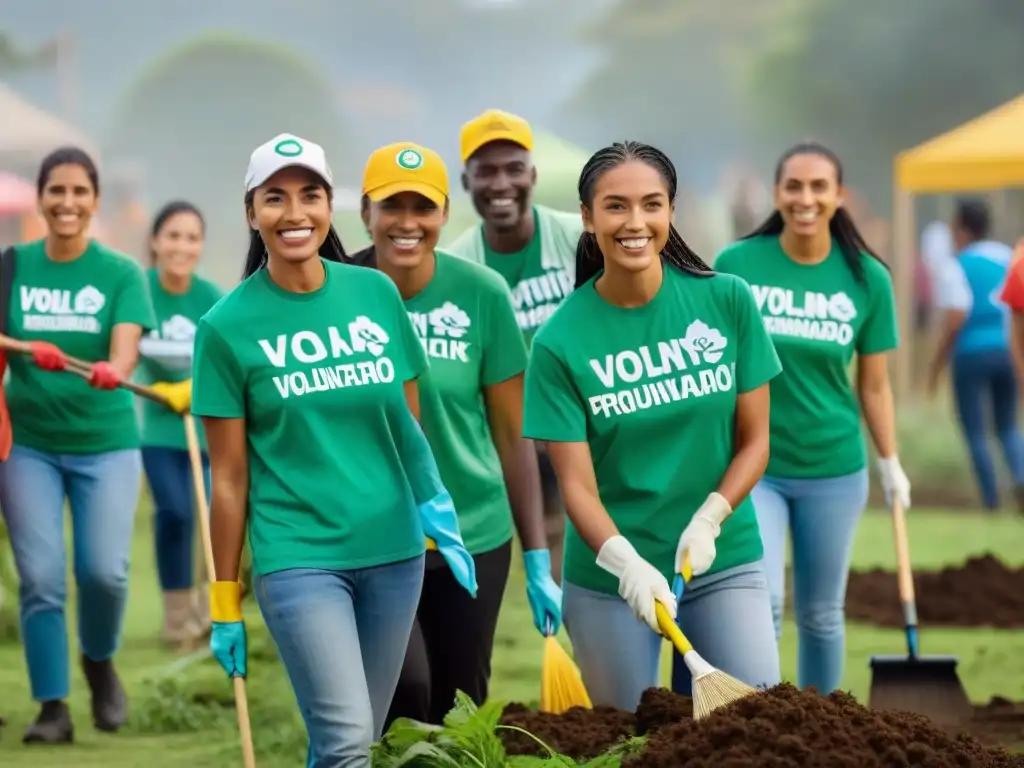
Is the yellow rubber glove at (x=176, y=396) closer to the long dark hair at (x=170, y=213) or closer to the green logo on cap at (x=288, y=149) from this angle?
the long dark hair at (x=170, y=213)

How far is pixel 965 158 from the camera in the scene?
52.9 feet

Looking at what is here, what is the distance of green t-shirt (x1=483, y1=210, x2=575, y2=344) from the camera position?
717 cm

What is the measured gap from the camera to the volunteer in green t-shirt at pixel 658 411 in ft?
17.2

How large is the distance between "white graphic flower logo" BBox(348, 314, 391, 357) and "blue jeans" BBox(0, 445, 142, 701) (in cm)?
289

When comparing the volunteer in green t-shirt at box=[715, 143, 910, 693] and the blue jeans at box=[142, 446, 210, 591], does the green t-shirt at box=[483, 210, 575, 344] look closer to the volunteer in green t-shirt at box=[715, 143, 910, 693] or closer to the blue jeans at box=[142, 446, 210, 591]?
the volunteer in green t-shirt at box=[715, 143, 910, 693]

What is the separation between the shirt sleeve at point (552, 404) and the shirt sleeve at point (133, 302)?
9.16 ft

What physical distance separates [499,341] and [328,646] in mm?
1442

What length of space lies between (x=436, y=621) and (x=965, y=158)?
35.8 ft

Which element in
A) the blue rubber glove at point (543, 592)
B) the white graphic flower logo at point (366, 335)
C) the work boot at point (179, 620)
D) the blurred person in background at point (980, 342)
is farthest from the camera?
the blurred person in background at point (980, 342)

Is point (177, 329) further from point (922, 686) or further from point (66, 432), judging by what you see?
point (922, 686)

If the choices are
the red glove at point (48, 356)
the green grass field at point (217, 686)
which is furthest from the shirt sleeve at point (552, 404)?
the red glove at point (48, 356)

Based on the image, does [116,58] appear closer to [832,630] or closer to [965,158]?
[965,158]

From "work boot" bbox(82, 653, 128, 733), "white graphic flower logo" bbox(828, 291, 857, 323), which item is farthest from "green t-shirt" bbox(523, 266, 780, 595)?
"work boot" bbox(82, 653, 128, 733)

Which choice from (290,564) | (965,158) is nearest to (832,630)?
(290,564)
